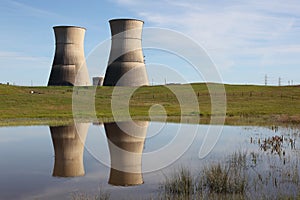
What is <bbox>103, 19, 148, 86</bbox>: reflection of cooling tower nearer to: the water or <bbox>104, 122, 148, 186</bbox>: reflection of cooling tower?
<bbox>104, 122, 148, 186</bbox>: reflection of cooling tower

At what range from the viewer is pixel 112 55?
46688mm

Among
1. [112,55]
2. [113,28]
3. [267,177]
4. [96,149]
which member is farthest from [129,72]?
[267,177]

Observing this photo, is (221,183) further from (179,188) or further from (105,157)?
(105,157)

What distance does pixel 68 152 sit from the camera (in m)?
13.4

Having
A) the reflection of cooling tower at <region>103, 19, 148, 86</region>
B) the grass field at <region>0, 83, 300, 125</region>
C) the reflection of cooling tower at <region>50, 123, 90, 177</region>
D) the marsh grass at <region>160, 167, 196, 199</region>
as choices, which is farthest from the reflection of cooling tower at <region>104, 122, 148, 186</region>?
the reflection of cooling tower at <region>103, 19, 148, 86</region>

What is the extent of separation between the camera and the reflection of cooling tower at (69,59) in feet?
155

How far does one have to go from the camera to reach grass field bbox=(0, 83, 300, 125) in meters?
27.8

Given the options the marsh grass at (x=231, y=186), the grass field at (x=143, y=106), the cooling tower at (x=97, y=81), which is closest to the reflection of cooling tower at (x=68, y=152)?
the marsh grass at (x=231, y=186)

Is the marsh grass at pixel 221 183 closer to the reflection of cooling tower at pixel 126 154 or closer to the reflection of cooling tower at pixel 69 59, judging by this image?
the reflection of cooling tower at pixel 126 154

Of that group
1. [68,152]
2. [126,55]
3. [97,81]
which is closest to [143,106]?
[126,55]

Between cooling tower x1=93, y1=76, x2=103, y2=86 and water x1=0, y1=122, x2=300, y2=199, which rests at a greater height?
cooling tower x1=93, y1=76, x2=103, y2=86

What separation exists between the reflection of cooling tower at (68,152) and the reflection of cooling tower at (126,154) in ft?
3.40

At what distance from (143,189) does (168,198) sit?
4.04ft

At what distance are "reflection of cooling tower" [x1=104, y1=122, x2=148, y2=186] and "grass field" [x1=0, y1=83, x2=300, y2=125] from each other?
7.77 m
